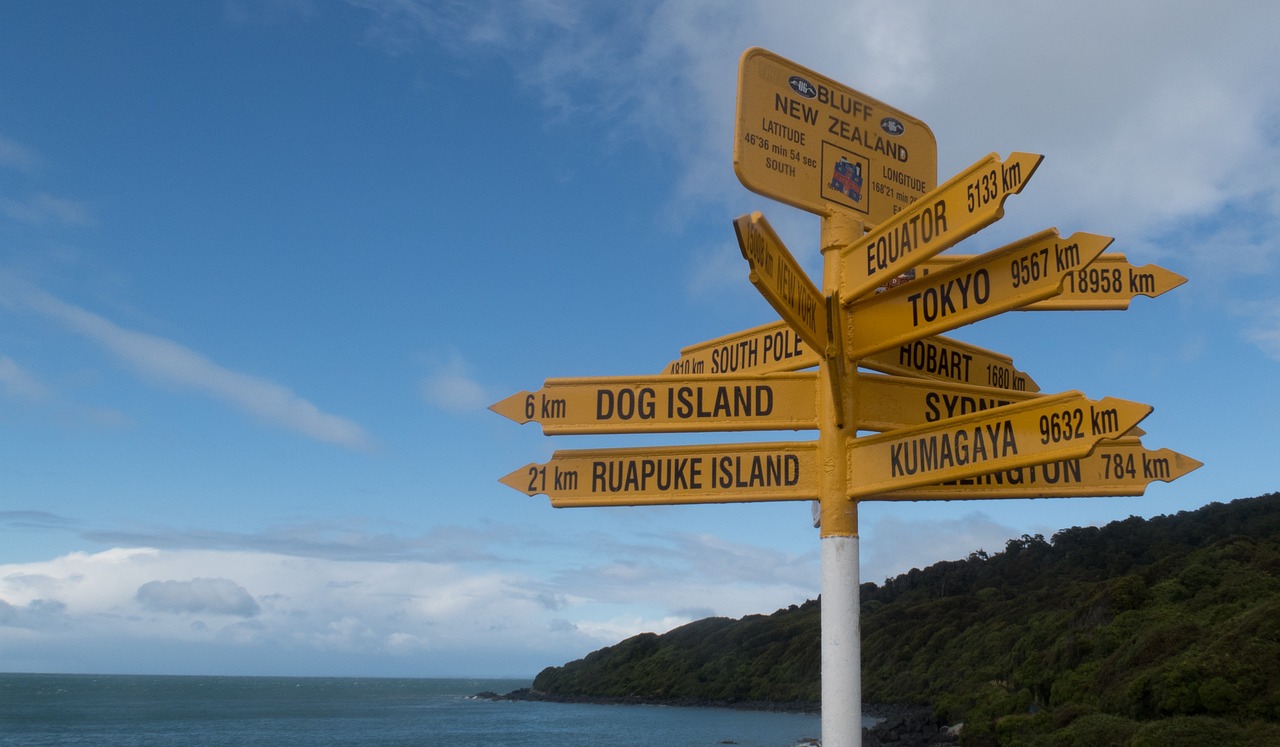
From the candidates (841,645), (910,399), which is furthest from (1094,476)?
(841,645)

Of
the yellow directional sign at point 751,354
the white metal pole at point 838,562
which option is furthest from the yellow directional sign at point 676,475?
the yellow directional sign at point 751,354

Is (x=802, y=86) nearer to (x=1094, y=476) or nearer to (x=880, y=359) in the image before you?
(x=880, y=359)

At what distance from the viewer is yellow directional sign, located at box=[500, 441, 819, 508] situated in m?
4.37

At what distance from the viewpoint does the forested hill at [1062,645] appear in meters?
26.1

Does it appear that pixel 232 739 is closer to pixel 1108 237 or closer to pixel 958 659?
pixel 958 659

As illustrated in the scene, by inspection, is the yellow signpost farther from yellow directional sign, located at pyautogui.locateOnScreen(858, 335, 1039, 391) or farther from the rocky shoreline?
the rocky shoreline

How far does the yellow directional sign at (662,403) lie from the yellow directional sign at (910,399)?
24 cm

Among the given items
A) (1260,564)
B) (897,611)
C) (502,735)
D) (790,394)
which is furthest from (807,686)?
(790,394)

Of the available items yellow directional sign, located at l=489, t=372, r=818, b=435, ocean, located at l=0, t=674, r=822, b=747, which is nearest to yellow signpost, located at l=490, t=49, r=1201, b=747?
yellow directional sign, located at l=489, t=372, r=818, b=435

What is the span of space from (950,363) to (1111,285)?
34.0 inches

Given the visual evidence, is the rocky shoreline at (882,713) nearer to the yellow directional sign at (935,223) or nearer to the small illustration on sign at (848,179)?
the small illustration on sign at (848,179)

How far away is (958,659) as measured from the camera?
64.0 meters

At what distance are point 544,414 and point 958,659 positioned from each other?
65.9 meters

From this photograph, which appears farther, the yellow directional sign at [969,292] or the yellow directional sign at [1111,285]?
the yellow directional sign at [1111,285]
